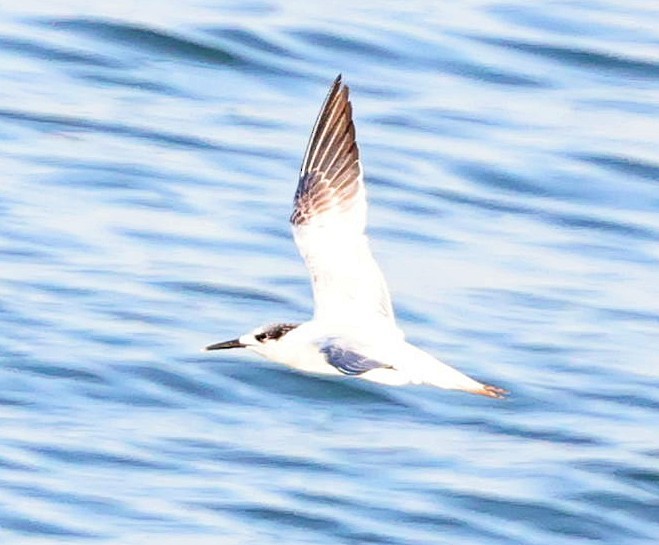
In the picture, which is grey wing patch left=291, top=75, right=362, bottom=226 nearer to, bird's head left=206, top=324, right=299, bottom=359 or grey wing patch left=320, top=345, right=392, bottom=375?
bird's head left=206, top=324, right=299, bottom=359

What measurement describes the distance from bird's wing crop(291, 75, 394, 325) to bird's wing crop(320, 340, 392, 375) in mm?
783

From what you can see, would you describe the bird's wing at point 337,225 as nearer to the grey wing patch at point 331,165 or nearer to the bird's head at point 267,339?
the grey wing patch at point 331,165

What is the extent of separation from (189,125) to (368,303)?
5287 mm

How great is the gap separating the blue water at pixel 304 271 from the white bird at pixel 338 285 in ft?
2.43

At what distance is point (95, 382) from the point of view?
13.2 m

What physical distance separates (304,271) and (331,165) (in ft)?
8.50

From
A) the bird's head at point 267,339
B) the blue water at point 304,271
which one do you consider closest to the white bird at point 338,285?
the bird's head at point 267,339

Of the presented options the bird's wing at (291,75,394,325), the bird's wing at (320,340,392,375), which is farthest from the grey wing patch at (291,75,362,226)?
the bird's wing at (320,340,392,375)

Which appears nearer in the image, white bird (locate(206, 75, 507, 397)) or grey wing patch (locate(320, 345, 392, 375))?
grey wing patch (locate(320, 345, 392, 375))

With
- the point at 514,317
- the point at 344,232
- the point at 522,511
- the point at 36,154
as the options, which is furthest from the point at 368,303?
the point at 36,154

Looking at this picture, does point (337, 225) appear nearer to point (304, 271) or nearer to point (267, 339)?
point (267, 339)

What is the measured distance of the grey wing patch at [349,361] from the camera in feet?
34.6

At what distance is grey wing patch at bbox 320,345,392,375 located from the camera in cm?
1055

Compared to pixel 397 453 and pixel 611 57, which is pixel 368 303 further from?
pixel 611 57
